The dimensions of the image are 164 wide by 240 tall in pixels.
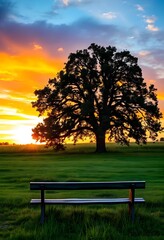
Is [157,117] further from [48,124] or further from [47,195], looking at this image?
[47,195]

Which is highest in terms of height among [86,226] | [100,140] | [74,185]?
[100,140]

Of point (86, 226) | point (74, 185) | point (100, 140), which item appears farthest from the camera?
point (100, 140)

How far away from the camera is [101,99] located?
183ft

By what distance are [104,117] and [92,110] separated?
65.5 inches

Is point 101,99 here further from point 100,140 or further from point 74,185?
point 74,185

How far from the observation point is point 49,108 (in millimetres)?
55562

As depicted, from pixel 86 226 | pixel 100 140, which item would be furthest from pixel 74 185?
pixel 100 140

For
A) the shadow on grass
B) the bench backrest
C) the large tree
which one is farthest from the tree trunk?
the bench backrest

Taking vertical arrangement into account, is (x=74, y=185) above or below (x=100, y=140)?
below

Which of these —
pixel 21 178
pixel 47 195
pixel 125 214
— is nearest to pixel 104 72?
pixel 21 178

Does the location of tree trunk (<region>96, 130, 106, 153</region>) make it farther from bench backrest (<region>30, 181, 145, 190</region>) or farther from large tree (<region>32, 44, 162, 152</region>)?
bench backrest (<region>30, 181, 145, 190</region>)

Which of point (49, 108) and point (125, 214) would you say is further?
point (49, 108)

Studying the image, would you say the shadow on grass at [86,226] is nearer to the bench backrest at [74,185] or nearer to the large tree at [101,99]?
the bench backrest at [74,185]

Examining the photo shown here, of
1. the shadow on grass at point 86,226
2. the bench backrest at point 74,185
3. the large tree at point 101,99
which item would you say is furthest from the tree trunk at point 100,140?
the bench backrest at point 74,185
